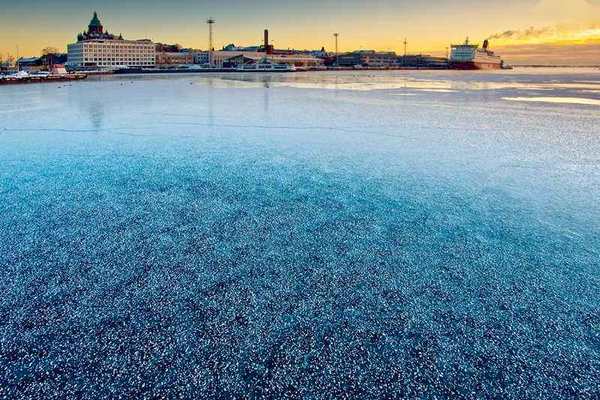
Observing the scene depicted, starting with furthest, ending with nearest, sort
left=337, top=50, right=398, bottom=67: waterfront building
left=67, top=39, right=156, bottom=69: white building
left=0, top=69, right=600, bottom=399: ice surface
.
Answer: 1. left=337, top=50, right=398, bottom=67: waterfront building
2. left=67, top=39, right=156, bottom=69: white building
3. left=0, top=69, right=600, bottom=399: ice surface

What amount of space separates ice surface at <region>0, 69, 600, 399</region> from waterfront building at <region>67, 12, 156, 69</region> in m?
111

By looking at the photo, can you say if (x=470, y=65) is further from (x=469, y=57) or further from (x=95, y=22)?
(x=95, y=22)

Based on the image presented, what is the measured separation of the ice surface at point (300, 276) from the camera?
6.96ft

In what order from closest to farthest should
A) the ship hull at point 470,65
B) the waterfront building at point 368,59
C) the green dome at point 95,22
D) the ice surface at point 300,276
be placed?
the ice surface at point 300,276, the ship hull at point 470,65, the green dome at point 95,22, the waterfront building at point 368,59

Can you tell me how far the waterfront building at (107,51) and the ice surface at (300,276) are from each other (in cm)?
11121

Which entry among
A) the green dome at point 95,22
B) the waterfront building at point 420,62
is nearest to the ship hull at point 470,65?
the waterfront building at point 420,62

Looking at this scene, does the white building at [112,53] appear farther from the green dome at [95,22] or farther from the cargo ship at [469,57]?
the cargo ship at [469,57]

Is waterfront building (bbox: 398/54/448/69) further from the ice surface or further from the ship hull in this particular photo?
the ice surface

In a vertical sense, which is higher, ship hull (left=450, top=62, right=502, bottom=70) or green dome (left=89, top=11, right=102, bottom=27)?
green dome (left=89, top=11, right=102, bottom=27)

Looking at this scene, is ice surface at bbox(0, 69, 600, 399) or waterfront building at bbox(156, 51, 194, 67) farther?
waterfront building at bbox(156, 51, 194, 67)

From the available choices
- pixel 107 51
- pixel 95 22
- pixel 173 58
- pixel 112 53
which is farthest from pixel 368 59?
pixel 95 22

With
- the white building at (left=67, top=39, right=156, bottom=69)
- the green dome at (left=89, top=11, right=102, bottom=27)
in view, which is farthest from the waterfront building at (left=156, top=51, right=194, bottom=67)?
the green dome at (left=89, top=11, right=102, bottom=27)

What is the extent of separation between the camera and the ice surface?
2.12 metres

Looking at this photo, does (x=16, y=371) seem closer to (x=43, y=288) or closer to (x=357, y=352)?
(x=43, y=288)
